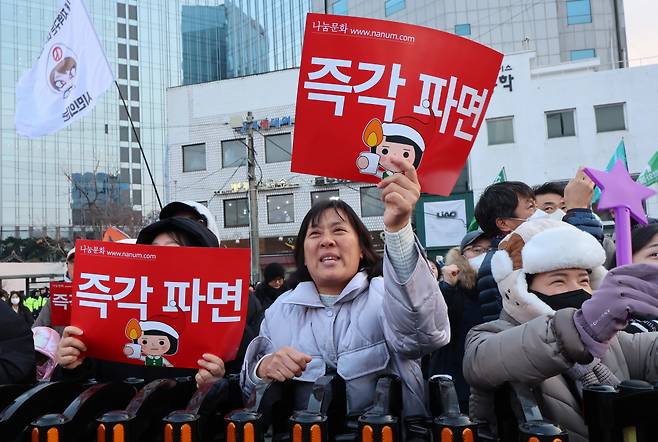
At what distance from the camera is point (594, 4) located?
29578mm

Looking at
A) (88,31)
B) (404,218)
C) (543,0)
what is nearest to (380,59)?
(404,218)

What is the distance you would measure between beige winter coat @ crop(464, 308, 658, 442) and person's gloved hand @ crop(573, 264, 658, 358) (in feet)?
0.12

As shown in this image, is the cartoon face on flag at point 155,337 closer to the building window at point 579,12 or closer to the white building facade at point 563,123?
the white building facade at point 563,123

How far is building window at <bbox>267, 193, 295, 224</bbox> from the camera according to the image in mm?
24812

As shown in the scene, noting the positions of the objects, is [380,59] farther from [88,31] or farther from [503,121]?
[503,121]

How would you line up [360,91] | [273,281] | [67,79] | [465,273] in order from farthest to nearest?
[273,281] → [67,79] → [465,273] → [360,91]

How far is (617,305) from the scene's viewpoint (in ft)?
4.07

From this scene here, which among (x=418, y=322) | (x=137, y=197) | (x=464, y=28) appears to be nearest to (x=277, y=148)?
(x=464, y=28)

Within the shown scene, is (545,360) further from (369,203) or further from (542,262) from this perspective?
(369,203)

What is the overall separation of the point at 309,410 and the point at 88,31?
469 centimetres

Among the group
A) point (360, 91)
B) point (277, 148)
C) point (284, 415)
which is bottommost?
point (284, 415)

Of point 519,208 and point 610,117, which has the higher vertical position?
point 610,117

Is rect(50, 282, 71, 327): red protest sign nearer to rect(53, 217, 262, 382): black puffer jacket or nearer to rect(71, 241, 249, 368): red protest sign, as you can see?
rect(53, 217, 262, 382): black puffer jacket

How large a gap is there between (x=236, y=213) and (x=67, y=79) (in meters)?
21.0
